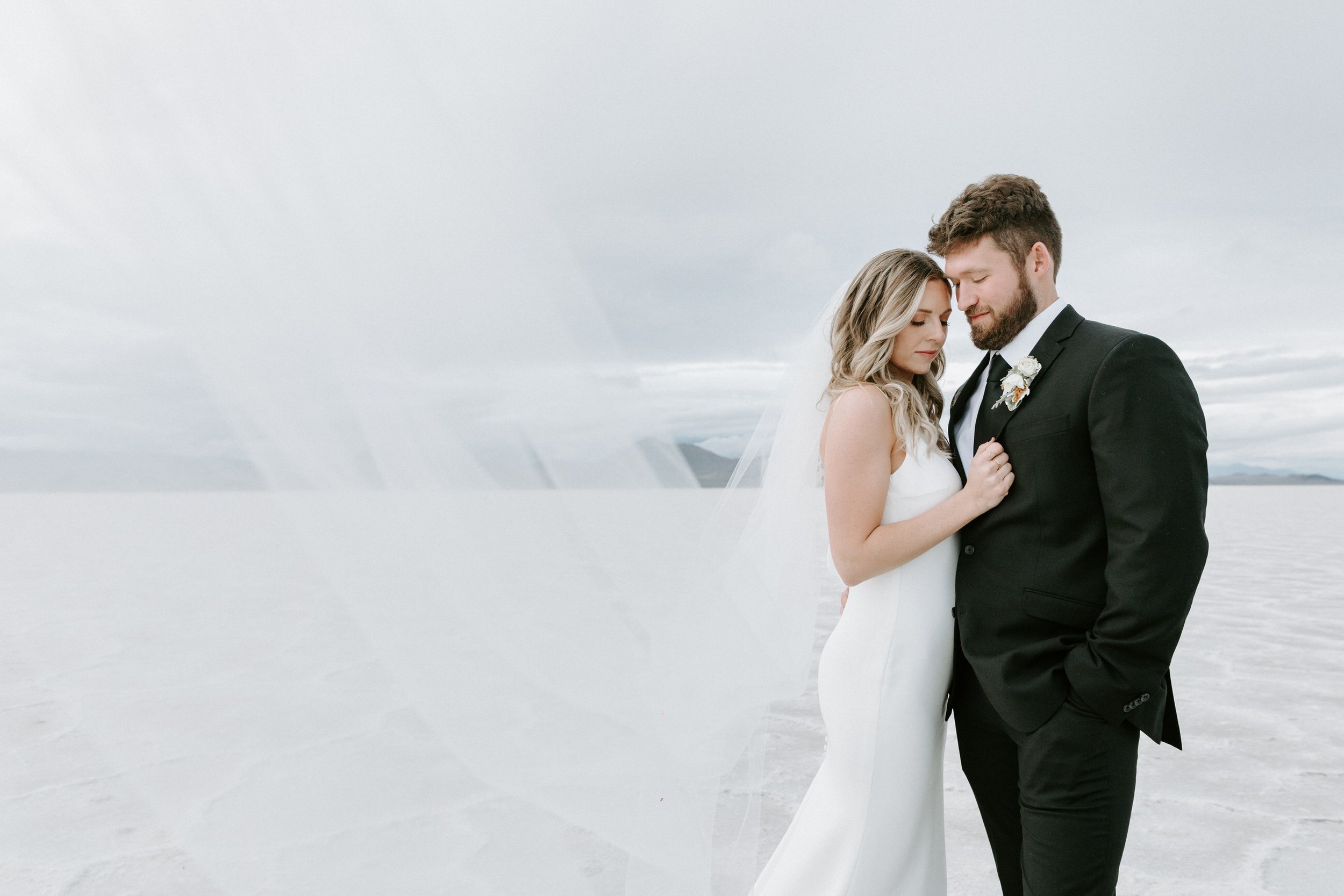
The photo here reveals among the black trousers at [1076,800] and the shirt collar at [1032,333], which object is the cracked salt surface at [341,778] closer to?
the black trousers at [1076,800]

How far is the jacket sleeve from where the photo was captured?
152cm

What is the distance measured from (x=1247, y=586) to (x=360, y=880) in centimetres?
844

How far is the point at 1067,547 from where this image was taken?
1.67 metres

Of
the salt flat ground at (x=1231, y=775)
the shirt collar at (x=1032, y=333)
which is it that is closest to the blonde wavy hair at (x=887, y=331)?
the shirt collar at (x=1032, y=333)

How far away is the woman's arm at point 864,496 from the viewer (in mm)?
1925

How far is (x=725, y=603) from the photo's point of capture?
263 centimetres

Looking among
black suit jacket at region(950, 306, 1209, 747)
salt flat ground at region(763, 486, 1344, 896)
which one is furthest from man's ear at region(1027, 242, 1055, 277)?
salt flat ground at region(763, 486, 1344, 896)

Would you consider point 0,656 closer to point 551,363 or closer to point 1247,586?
point 551,363

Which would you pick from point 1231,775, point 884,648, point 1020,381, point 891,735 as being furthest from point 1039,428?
point 1231,775

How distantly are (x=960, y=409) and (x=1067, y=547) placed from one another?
0.54 meters

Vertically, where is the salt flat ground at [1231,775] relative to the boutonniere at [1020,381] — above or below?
below

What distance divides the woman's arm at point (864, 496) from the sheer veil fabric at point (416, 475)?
0.84 feet

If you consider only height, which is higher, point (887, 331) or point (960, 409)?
point (887, 331)

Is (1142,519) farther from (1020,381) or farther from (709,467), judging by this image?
(709,467)
